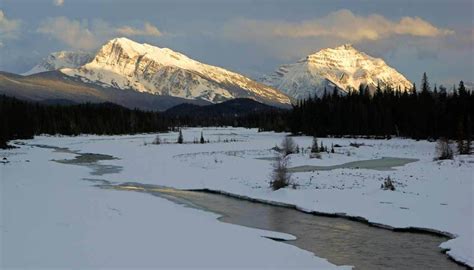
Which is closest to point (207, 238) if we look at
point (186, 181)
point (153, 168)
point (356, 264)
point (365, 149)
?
point (356, 264)

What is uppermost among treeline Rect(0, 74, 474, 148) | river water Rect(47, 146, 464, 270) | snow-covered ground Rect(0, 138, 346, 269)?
treeline Rect(0, 74, 474, 148)

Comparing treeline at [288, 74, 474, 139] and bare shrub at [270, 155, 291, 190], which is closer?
bare shrub at [270, 155, 291, 190]

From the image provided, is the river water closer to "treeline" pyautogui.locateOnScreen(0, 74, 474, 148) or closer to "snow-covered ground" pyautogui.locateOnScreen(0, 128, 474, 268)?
"snow-covered ground" pyautogui.locateOnScreen(0, 128, 474, 268)

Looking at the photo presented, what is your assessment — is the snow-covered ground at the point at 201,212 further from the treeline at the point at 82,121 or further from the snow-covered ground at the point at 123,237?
the treeline at the point at 82,121

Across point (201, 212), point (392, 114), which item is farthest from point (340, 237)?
point (392, 114)

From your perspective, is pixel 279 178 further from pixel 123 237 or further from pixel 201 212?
pixel 123 237

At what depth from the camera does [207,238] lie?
811 inches

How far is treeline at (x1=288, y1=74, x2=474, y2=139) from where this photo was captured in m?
90.7

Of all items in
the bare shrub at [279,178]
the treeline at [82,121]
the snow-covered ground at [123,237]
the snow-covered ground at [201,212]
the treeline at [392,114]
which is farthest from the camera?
the treeline at [82,121]

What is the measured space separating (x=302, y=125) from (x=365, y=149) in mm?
60992

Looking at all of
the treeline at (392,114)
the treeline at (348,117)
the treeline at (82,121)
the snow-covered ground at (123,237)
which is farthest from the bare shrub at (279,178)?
the treeline at (82,121)

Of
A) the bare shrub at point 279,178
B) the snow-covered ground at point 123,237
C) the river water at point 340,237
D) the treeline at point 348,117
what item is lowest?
the river water at point 340,237

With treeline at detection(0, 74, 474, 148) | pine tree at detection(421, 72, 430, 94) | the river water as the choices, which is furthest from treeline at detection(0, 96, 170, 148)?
the river water

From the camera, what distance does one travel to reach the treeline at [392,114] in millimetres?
90688
